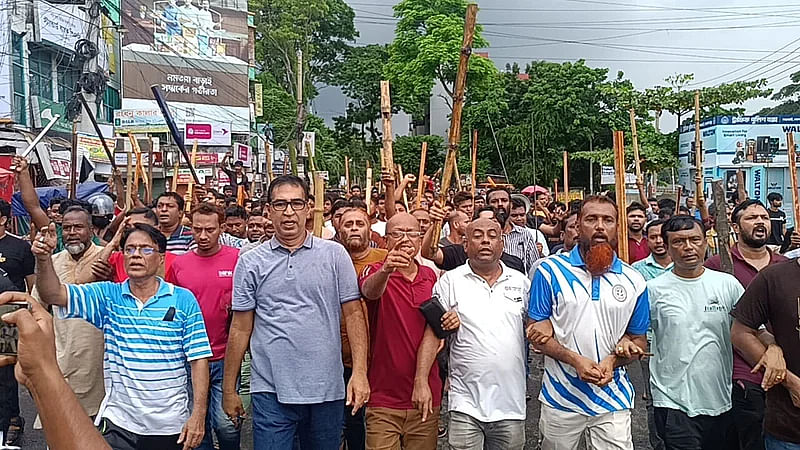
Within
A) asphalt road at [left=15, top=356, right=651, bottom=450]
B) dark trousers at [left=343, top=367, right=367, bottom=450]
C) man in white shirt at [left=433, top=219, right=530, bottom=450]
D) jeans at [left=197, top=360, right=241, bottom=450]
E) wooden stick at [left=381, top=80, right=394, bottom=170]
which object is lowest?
asphalt road at [left=15, top=356, right=651, bottom=450]

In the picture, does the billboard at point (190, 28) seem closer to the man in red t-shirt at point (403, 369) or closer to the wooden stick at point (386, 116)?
the wooden stick at point (386, 116)

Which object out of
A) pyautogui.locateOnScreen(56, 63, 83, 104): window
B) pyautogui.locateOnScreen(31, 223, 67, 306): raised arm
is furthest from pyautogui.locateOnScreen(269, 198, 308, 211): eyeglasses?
pyautogui.locateOnScreen(56, 63, 83, 104): window

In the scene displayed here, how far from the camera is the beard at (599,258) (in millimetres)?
4016

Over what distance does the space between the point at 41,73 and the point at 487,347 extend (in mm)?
21226

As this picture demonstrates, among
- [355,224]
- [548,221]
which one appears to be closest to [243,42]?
[548,221]

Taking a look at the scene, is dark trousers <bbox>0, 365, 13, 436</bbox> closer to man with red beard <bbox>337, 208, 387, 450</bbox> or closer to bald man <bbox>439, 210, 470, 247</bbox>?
man with red beard <bbox>337, 208, 387, 450</bbox>

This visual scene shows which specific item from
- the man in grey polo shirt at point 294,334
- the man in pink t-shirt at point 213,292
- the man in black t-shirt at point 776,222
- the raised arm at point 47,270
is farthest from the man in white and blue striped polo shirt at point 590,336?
the man in black t-shirt at point 776,222

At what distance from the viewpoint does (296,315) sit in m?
3.99

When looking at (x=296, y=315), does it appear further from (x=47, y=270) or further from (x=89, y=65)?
(x=89, y=65)

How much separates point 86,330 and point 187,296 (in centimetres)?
104

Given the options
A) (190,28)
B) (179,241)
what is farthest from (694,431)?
(190,28)

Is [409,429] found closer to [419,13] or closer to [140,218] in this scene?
[140,218]

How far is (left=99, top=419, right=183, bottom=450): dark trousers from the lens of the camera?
3.83 metres

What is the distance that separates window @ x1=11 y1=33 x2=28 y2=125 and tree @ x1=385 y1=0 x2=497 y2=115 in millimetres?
19101
